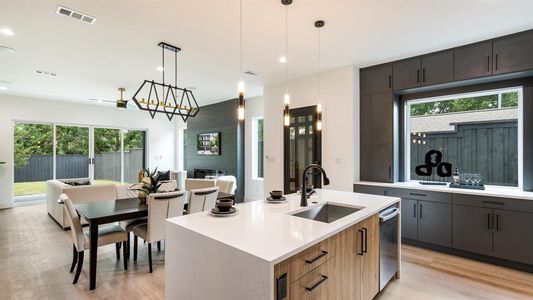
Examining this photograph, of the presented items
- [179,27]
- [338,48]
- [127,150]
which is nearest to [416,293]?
[338,48]

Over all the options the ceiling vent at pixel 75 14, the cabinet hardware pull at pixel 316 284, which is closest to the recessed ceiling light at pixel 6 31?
the ceiling vent at pixel 75 14

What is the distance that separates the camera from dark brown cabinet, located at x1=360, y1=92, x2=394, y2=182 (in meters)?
4.22

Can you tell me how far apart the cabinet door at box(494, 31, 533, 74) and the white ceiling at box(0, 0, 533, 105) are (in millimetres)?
131

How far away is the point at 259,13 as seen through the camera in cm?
275

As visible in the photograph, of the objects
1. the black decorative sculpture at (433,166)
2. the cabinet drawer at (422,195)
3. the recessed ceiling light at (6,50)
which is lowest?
the cabinet drawer at (422,195)

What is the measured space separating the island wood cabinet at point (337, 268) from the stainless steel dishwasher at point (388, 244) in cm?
10

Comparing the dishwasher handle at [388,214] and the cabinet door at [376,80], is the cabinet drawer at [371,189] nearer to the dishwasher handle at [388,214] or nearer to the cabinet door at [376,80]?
the dishwasher handle at [388,214]

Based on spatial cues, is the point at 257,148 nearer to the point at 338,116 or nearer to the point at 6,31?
the point at 338,116

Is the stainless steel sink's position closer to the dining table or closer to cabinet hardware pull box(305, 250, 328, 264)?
cabinet hardware pull box(305, 250, 328, 264)

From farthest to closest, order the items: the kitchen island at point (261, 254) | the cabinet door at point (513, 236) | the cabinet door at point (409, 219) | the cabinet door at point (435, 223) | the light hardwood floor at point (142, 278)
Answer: the cabinet door at point (409, 219) → the cabinet door at point (435, 223) → the cabinet door at point (513, 236) → the light hardwood floor at point (142, 278) → the kitchen island at point (261, 254)

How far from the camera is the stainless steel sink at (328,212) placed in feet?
7.94

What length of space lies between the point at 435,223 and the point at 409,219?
33 cm

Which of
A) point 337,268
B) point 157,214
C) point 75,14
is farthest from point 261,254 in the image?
point 75,14

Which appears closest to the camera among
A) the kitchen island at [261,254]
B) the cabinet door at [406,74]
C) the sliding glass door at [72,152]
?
the kitchen island at [261,254]
